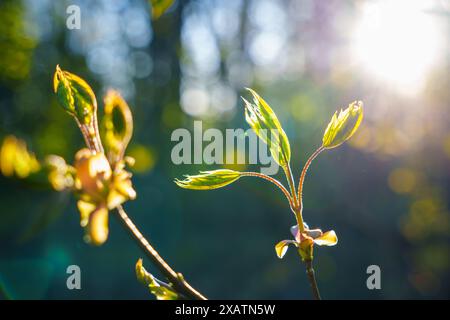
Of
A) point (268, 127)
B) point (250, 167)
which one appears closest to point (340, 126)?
point (268, 127)

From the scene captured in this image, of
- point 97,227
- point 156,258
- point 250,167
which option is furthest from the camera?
point 250,167

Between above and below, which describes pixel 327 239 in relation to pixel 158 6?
below

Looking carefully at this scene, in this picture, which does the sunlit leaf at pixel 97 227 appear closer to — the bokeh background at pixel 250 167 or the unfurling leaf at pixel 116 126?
the unfurling leaf at pixel 116 126

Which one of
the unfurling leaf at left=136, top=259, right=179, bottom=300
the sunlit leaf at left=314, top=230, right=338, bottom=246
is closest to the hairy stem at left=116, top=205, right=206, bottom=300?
the unfurling leaf at left=136, top=259, right=179, bottom=300

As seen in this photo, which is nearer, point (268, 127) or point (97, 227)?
point (97, 227)

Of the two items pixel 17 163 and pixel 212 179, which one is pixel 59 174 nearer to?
pixel 17 163

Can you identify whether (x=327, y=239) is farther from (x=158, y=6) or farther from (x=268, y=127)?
(x=158, y=6)

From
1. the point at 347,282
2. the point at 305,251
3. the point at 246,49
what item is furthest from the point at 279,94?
the point at 305,251

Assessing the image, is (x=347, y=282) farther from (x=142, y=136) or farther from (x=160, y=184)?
(x=142, y=136)

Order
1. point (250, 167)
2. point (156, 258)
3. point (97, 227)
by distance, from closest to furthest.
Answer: point (97, 227) < point (156, 258) < point (250, 167)
